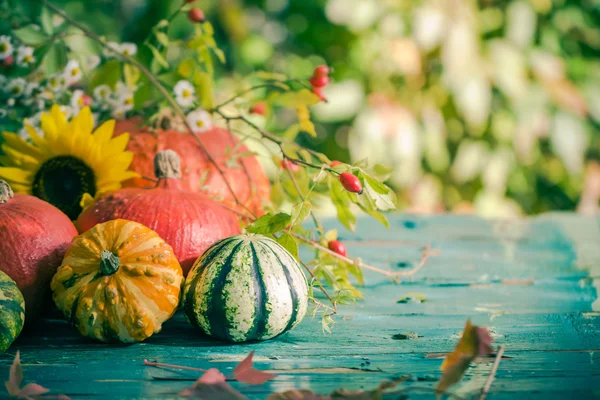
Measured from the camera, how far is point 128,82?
5.54 feet

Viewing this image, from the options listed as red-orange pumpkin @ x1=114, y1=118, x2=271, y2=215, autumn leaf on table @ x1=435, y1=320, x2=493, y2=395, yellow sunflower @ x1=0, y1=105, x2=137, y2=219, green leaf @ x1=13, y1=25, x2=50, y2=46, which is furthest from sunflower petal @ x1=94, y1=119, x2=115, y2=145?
autumn leaf on table @ x1=435, y1=320, x2=493, y2=395

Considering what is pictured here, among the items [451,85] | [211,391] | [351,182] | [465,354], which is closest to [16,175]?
[351,182]

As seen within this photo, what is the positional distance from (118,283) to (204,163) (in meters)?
0.58

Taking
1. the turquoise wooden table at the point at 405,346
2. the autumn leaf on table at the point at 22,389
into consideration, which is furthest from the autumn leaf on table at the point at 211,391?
the autumn leaf on table at the point at 22,389

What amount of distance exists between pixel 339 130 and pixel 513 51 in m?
0.98

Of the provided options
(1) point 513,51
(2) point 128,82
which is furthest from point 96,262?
(1) point 513,51

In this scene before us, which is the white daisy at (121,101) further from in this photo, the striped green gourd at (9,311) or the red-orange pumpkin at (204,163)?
the striped green gourd at (9,311)

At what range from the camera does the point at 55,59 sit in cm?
168

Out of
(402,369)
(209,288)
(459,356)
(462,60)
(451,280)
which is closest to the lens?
(459,356)

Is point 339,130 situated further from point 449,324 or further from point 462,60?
point 449,324

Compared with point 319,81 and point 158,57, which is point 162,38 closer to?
point 158,57

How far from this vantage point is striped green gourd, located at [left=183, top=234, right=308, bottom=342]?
1.08 m

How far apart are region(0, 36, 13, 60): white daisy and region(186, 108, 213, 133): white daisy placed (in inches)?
17.6

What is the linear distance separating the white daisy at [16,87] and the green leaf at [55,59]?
0.07 m
